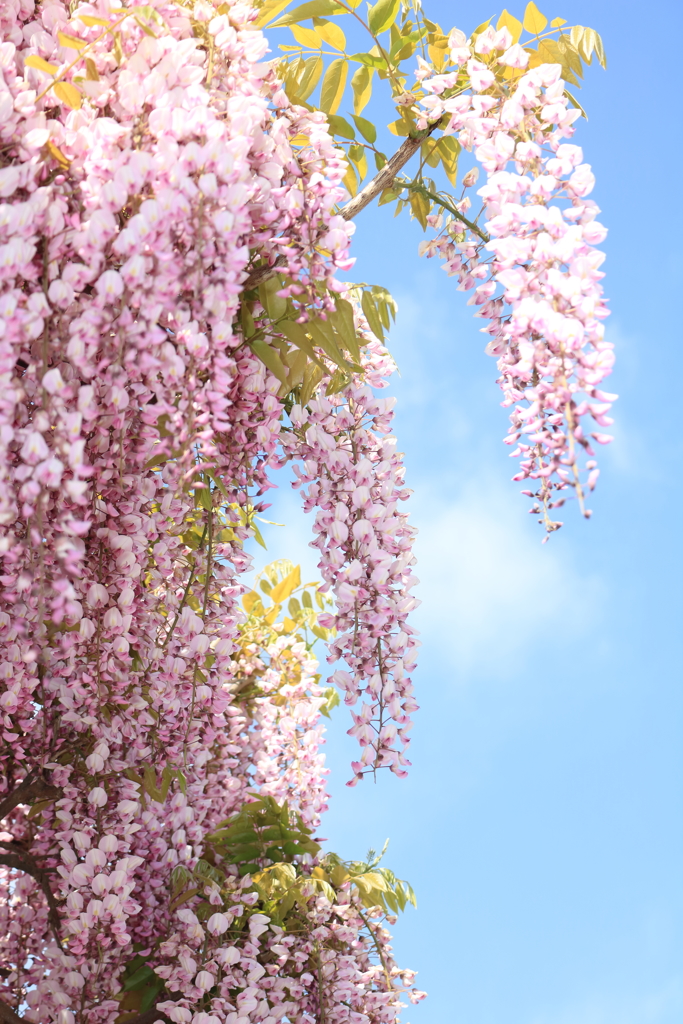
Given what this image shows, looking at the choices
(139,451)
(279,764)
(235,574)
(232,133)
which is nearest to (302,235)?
(232,133)

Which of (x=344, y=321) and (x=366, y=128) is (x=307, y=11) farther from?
(x=344, y=321)

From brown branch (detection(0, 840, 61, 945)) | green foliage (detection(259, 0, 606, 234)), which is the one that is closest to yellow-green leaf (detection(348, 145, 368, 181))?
green foliage (detection(259, 0, 606, 234))

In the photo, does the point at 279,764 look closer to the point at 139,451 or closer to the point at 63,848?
the point at 63,848

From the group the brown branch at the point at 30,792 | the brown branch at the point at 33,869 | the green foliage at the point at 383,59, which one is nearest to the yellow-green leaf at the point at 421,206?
the green foliage at the point at 383,59

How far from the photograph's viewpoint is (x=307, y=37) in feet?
7.17

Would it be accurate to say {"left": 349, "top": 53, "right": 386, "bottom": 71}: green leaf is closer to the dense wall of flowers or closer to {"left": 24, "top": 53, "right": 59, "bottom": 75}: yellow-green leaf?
the dense wall of flowers

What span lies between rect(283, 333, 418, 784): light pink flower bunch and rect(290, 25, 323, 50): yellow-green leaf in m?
0.82

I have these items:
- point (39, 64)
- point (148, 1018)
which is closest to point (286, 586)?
point (148, 1018)

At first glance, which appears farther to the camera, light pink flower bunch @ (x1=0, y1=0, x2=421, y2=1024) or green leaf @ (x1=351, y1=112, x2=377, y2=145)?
green leaf @ (x1=351, y1=112, x2=377, y2=145)

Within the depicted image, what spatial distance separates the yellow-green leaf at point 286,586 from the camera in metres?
3.90

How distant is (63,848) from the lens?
2346mm

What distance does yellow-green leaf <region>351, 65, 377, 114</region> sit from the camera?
7.41 feet

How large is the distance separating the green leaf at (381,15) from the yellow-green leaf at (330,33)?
75 millimetres

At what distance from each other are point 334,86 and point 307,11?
20 cm
